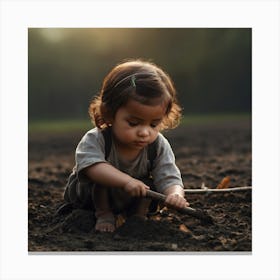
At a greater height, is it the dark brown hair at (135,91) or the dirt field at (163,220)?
the dark brown hair at (135,91)

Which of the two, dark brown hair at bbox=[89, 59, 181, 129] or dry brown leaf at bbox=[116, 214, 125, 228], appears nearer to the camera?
dark brown hair at bbox=[89, 59, 181, 129]

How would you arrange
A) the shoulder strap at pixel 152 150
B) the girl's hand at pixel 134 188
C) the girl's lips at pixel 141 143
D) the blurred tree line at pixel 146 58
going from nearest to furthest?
the girl's hand at pixel 134 188, the girl's lips at pixel 141 143, the shoulder strap at pixel 152 150, the blurred tree line at pixel 146 58

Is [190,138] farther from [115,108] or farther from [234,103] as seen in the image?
[115,108]

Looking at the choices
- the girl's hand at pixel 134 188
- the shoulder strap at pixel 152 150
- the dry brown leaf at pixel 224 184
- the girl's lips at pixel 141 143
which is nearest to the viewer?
the girl's hand at pixel 134 188

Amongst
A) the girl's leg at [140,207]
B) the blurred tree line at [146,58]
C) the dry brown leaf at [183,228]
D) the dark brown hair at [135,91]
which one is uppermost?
the blurred tree line at [146,58]

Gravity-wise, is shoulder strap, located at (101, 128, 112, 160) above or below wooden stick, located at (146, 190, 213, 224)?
above

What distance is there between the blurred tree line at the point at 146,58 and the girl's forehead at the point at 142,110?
101cm

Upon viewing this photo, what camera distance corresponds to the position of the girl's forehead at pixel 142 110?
2.66 m

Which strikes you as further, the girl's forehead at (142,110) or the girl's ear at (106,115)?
the girl's ear at (106,115)

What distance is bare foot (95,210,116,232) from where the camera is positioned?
2764mm

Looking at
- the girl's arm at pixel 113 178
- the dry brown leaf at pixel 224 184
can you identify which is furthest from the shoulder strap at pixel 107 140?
the dry brown leaf at pixel 224 184

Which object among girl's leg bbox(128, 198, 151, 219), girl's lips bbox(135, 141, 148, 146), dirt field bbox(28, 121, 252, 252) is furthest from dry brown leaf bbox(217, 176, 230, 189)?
girl's lips bbox(135, 141, 148, 146)

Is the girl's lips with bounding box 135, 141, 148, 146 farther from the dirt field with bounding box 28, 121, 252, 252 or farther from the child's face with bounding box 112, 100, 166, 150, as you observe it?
the dirt field with bounding box 28, 121, 252, 252

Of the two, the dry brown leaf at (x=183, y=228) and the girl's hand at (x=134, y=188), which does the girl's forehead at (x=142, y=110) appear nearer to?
the girl's hand at (x=134, y=188)
